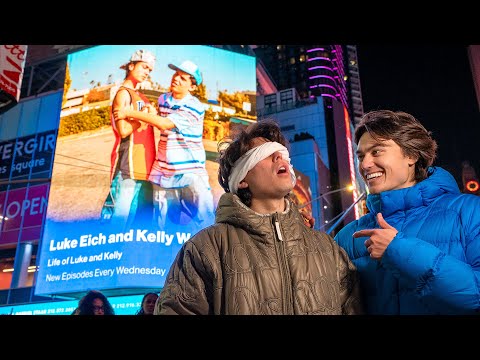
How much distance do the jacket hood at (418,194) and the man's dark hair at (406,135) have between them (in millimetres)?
→ 112

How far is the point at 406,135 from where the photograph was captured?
2393 millimetres

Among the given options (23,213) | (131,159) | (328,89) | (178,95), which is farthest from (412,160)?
(328,89)

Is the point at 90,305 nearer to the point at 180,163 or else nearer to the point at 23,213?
the point at 180,163

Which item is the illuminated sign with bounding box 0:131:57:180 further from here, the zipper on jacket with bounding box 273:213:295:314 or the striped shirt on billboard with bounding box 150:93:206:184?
the zipper on jacket with bounding box 273:213:295:314

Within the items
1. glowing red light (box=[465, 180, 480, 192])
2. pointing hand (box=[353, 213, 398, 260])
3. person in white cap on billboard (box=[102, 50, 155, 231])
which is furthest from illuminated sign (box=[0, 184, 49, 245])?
pointing hand (box=[353, 213, 398, 260])

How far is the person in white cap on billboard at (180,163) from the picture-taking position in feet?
47.5

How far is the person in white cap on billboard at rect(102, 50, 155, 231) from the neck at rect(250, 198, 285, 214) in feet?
40.5

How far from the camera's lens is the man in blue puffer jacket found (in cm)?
189

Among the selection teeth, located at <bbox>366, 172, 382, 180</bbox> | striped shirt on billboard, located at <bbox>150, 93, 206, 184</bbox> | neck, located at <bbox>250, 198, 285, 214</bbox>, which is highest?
striped shirt on billboard, located at <bbox>150, 93, 206, 184</bbox>

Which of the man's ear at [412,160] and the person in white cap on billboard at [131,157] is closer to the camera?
the man's ear at [412,160]

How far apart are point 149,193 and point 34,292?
4988mm

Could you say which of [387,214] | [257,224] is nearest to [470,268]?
[387,214]

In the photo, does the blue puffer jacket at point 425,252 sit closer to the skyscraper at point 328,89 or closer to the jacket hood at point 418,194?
the jacket hood at point 418,194

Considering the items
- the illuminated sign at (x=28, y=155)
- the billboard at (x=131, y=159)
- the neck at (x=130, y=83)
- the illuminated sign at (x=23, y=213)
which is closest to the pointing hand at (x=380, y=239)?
the billboard at (x=131, y=159)
